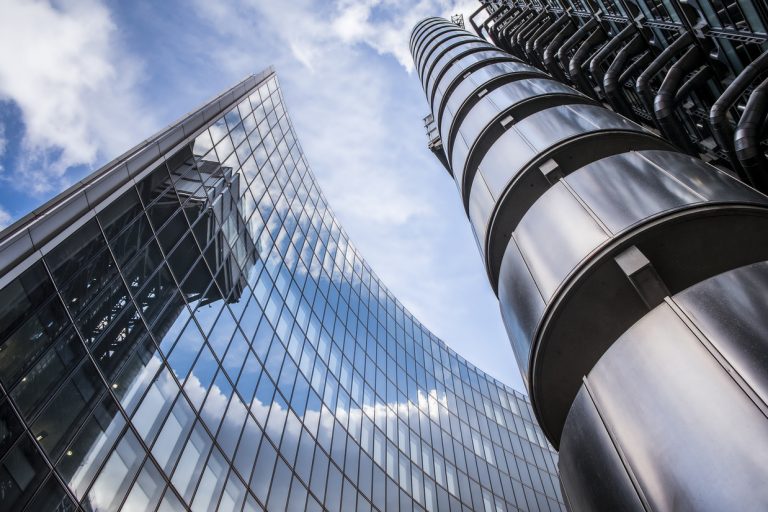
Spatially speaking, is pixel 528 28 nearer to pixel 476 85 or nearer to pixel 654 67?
pixel 476 85

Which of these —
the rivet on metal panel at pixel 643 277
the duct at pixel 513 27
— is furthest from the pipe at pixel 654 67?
the duct at pixel 513 27

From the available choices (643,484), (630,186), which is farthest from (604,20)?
(643,484)

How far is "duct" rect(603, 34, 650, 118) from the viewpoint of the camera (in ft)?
48.2

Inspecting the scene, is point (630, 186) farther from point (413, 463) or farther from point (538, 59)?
point (413, 463)

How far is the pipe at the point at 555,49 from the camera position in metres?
21.2

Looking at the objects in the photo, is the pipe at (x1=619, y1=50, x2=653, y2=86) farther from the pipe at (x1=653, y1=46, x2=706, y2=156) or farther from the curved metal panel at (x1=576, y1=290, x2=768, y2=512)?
the curved metal panel at (x1=576, y1=290, x2=768, y2=512)

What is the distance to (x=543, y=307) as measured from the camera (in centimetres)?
721

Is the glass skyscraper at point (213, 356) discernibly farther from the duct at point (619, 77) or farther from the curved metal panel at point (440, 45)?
the duct at point (619, 77)

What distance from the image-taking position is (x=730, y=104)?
31.9 ft

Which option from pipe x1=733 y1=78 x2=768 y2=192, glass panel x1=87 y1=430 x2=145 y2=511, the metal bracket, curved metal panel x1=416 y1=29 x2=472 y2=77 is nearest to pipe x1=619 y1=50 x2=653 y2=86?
pipe x1=733 y1=78 x2=768 y2=192

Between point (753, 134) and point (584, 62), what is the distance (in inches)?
463

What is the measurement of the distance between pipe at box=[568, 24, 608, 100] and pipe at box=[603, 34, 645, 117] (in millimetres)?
2177

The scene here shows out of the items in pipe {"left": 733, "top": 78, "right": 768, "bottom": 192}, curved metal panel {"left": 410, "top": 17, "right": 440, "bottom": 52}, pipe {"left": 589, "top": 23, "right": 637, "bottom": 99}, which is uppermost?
curved metal panel {"left": 410, "top": 17, "right": 440, "bottom": 52}

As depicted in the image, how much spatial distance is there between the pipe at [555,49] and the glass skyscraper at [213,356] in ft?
55.9
